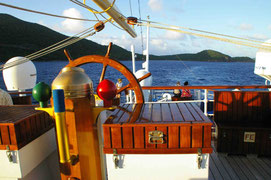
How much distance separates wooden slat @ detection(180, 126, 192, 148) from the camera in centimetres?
116

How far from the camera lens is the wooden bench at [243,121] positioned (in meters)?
2.24

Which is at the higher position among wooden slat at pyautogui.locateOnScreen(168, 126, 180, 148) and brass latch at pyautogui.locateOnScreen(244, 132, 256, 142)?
wooden slat at pyautogui.locateOnScreen(168, 126, 180, 148)

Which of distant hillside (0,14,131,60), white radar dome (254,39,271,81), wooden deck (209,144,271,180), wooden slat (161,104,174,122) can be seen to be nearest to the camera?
wooden slat (161,104,174,122)

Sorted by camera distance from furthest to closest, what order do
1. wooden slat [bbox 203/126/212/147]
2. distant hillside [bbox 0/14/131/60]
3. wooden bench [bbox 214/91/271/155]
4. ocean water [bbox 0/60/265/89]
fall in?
distant hillside [bbox 0/14/131/60], ocean water [bbox 0/60/265/89], wooden bench [bbox 214/91/271/155], wooden slat [bbox 203/126/212/147]

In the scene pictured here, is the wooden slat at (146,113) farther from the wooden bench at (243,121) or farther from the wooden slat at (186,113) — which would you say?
the wooden bench at (243,121)

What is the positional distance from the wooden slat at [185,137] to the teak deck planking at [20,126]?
107 cm

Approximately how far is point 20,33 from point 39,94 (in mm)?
50043

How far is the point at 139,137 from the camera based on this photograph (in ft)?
3.89

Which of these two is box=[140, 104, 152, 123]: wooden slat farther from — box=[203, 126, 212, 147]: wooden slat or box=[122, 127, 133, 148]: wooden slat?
box=[203, 126, 212, 147]: wooden slat

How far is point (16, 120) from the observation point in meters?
1.29

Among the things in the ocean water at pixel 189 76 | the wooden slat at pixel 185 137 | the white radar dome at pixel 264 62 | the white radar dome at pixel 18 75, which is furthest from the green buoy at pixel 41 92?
the ocean water at pixel 189 76

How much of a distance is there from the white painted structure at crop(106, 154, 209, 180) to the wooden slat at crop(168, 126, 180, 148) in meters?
0.09

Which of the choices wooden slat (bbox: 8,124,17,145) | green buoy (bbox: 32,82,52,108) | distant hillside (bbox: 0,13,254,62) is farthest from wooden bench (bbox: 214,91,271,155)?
distant hillside (bbox: 0,13,254,62)

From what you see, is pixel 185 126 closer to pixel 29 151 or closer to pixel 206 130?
pixel 206 130
